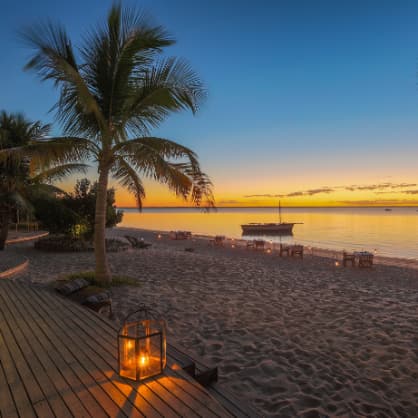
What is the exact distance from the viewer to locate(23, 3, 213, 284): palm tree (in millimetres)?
6988

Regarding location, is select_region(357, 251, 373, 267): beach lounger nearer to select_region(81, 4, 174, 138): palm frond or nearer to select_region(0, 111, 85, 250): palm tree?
select_region(81, 4, 174, 138): palm frond

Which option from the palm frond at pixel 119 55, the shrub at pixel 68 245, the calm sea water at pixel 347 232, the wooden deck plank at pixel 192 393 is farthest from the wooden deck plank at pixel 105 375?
the calm sea water at pixel 347 232

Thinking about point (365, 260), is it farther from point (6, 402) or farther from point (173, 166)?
point (6, 402)

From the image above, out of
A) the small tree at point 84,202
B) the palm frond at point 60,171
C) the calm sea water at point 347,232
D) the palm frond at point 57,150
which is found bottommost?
the calm sea water at point 347,232

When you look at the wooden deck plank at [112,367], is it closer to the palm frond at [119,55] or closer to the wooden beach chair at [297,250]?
the palm frond at [119,55]

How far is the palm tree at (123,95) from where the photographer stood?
22.9 ft

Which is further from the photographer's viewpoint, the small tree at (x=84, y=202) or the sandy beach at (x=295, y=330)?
the small tree at (x=84, y=202)

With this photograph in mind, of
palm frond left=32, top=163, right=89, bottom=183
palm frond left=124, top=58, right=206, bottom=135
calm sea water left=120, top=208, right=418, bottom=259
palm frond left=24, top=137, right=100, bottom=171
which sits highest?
palm frond left=124, top=58, right=206, bottom=135

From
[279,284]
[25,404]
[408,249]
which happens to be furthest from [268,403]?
[408,249]

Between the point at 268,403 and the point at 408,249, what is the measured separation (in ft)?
105

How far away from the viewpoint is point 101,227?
27.0 feet

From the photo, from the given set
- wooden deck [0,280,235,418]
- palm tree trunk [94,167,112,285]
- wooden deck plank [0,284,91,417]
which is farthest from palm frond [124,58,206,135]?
wooden deck plank [0,284,91,417]

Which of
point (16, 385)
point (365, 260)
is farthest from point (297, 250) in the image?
point (16, 385)

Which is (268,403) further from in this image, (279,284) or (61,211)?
(61,211)
